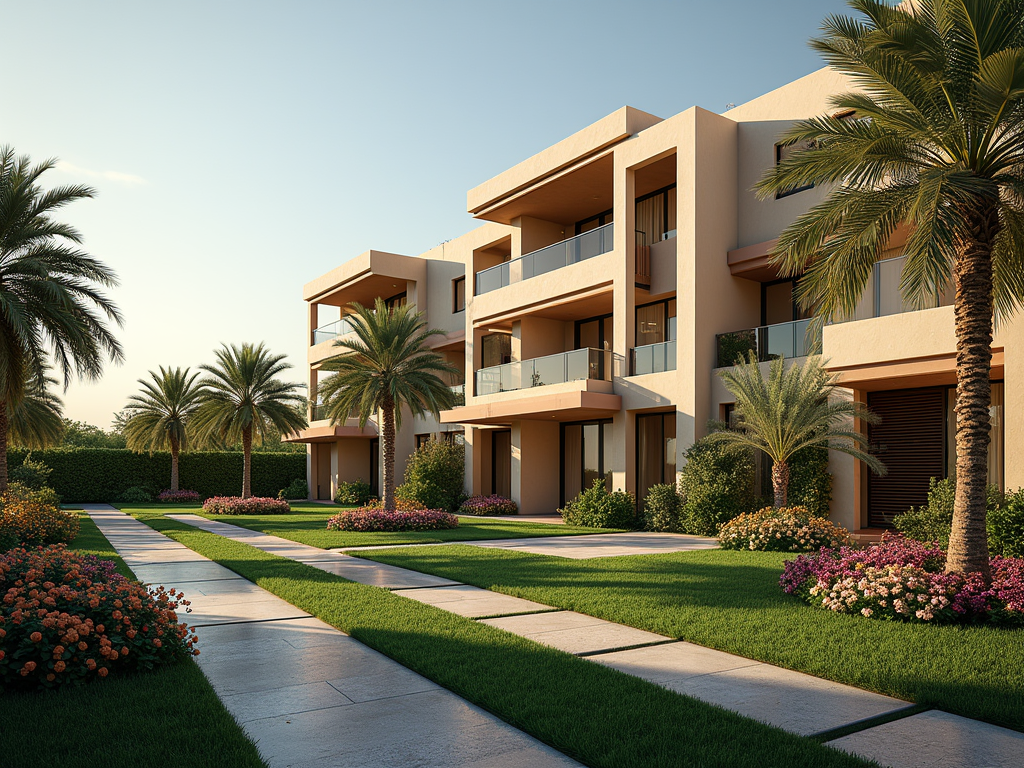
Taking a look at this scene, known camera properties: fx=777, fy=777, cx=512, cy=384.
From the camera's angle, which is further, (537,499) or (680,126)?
(537,499)

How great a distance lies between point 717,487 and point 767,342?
3892mm

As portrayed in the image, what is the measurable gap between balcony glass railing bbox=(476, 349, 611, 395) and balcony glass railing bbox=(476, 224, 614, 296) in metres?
2.89

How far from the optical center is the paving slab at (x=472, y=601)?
898 centimetres

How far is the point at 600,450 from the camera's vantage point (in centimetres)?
2444

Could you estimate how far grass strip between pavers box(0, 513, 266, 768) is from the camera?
4.40 m

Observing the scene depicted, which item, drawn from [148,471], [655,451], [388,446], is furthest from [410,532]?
[148,471]

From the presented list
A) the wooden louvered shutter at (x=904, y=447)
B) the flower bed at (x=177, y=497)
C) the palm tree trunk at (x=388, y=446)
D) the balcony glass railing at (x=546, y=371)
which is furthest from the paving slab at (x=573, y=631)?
the flower bed at (x=177, y=497)

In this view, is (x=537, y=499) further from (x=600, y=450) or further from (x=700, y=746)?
(x=700, y=746)

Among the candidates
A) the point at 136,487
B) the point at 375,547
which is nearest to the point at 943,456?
the point at 375,547

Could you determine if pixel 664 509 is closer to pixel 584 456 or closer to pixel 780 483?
pixel 780 483

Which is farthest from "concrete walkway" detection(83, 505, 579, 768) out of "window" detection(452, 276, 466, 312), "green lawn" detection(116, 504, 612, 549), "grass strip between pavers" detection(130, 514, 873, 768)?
"window" detection(452, 276, 466, 312)

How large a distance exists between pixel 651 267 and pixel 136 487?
29.7 meters

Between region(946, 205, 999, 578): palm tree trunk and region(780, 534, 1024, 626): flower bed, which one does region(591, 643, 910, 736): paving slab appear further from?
region(946, 205, 999, 578): palm tree trunk

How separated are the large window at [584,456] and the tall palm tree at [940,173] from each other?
13.7 m
